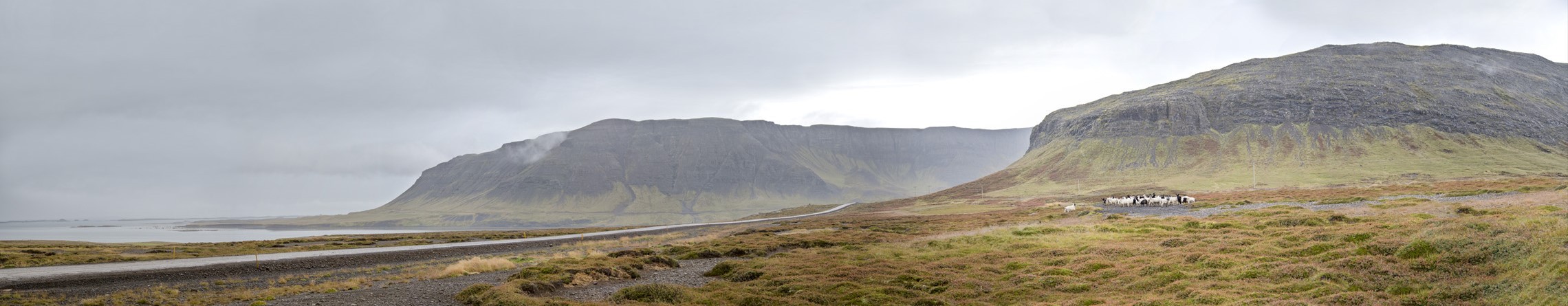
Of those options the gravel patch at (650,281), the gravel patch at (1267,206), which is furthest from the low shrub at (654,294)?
the gravel patch at (1267,206)

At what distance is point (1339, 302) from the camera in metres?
15.5

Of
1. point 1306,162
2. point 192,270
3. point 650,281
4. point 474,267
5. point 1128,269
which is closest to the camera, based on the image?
point 1128,269

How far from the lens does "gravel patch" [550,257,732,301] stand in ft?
76.7

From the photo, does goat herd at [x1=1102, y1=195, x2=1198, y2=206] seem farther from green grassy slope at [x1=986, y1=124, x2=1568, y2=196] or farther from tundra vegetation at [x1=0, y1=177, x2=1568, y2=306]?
green grassy slope at [x1=986, y1=124, x2=1568, y2=196]

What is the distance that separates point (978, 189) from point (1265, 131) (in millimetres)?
80562

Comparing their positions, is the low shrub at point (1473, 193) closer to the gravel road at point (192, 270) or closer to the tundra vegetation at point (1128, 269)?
the tundra vegetation at point (1128, 269)

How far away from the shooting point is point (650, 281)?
2744 centimetres

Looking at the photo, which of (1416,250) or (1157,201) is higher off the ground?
(1416,250)

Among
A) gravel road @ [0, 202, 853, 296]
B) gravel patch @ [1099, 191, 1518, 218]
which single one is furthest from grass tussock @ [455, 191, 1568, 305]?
gravel road @ [0, 202, 853, 296]

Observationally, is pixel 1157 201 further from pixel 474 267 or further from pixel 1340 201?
pixel 474 267

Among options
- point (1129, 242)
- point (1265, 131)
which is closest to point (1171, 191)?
point (1265, 131)

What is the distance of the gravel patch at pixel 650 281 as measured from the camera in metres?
23.4

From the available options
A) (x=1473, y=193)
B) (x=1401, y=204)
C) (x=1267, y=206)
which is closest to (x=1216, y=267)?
(x=1401, y=204)

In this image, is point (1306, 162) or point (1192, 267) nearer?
point (1192, 267)
